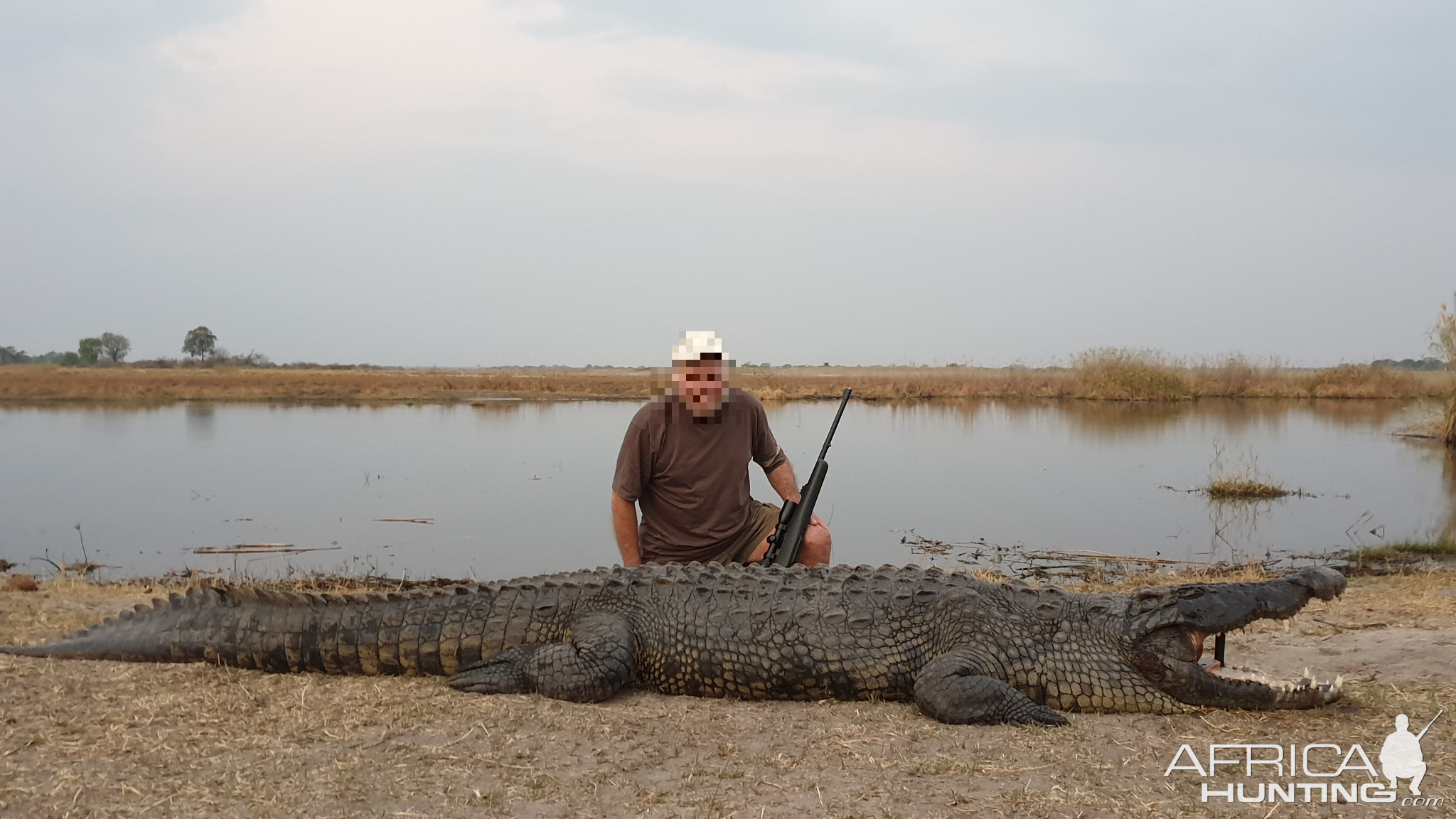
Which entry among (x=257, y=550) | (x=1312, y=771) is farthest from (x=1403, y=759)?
(x=257, y=550)

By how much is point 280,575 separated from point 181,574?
0.85 metres

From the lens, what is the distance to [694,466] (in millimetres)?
5105

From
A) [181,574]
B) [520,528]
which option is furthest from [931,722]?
[520,528]

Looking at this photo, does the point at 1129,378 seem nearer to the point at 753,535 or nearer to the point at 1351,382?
the point at 1351,382

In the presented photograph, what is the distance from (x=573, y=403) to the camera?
3478cm

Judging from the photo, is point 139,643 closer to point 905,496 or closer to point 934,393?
point 905,496

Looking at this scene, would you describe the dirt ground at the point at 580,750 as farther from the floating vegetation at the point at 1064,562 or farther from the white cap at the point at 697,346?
the floating vegetation at the point at 1064,562

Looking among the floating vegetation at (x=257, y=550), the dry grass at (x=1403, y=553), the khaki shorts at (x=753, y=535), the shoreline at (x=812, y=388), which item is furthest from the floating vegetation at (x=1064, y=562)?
the shoreline at (x=812, y=388)

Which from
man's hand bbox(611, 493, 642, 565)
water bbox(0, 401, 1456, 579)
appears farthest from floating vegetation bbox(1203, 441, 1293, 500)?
man's hand bbox(611, 493, 642, 565)

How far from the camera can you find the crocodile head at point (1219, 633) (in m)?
3.78

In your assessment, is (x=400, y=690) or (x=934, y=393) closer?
(x=400, y=690)

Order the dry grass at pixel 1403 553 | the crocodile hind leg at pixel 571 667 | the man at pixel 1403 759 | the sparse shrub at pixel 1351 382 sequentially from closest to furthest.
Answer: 1. the man at pixel 1403 759
2. the crocodile hind leg at pixel 571 667
3. the dry grass at pixel 1403 553
4. the sparse shrub at pixel 1351 382

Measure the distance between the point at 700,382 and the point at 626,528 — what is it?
885 millimetres

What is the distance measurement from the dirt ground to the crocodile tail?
0.10m
